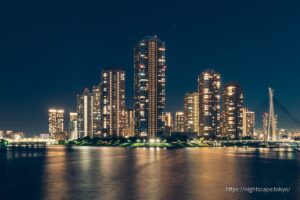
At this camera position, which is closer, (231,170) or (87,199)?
(87,199)

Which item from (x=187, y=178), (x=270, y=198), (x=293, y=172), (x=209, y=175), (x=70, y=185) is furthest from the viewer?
(x=293, y=172)

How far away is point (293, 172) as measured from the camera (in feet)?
282

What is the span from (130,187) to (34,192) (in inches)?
472

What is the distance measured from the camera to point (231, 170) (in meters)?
87.4

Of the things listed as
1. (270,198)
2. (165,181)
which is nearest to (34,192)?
(165,181)

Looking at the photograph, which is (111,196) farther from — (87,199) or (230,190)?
(230,190)

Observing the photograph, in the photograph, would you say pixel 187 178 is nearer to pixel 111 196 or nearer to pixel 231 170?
pixel 231 170

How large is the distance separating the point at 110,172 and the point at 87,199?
30.4 metres

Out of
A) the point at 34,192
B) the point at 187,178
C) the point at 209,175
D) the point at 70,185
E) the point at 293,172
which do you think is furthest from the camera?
the point at 293,172

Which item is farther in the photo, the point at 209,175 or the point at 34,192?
the point at 209,175

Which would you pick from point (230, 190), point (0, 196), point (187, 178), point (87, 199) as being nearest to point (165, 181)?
point (187, 178)

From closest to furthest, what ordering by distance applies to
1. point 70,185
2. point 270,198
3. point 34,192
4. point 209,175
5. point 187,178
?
1. point 270,198
2. point 34,192
3. point 70,185
4. point 187,178
5. point 209,175

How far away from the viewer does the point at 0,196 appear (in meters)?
55.9

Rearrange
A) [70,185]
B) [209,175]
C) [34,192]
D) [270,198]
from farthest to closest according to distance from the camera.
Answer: [209,175] < [70,185] < [34,192] < [270,198]
